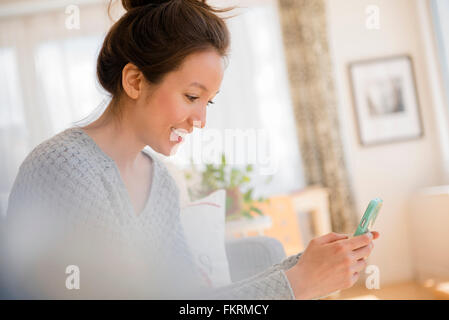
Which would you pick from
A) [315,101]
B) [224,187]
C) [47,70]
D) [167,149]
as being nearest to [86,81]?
[47,70]

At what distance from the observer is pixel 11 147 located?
2.66 m

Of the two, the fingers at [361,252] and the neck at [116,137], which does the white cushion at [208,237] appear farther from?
the fingers at [361,252]

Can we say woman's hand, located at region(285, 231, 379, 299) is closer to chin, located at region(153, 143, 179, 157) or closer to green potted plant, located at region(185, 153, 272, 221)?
chin, located at region(153, 143, 179, 157)

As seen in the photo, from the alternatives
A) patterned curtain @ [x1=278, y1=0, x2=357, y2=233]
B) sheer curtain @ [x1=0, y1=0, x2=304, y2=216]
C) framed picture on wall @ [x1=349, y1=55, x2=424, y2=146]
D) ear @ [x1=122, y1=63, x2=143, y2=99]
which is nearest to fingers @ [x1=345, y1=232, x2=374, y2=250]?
ear @ [x1=122, y1=63, x2=143, y2=99]

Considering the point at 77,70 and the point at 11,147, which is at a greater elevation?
the point at 77,70

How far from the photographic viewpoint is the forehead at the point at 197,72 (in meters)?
0.69

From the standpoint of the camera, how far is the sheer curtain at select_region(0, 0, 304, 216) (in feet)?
8.94

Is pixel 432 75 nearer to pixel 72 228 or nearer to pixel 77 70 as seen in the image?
pixel 72 228

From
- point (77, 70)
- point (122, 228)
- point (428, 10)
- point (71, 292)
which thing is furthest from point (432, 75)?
point (77, 70)

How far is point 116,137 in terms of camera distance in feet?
2.41

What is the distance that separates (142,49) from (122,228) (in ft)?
1.00

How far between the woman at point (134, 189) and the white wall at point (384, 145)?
0.80 meters

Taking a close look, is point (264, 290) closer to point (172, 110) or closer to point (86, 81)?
point (172, 110)

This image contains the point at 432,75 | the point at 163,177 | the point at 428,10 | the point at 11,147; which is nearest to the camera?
the point at 163,177
